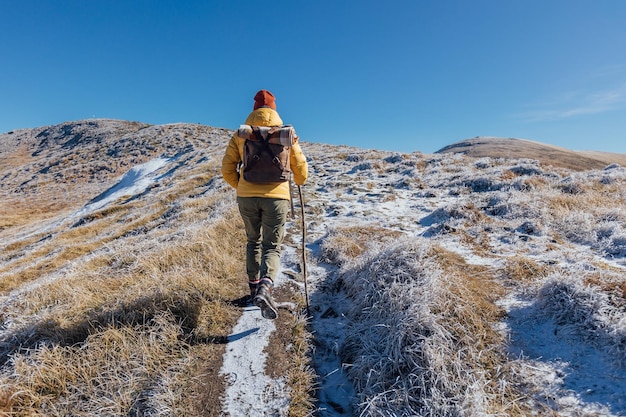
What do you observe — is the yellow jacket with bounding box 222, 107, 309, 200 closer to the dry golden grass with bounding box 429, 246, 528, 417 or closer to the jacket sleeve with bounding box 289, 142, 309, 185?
the jacket sleeve with bounding box 289, 142, 309, 185

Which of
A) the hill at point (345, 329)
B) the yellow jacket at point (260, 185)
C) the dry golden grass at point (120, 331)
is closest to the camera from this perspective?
the hill at point (345, 329)

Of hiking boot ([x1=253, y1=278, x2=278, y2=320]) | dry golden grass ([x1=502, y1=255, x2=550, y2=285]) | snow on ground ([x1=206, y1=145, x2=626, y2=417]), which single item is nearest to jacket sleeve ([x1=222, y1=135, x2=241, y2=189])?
hiking boot ([x1=253, y1=278, x2=278, y2=320])

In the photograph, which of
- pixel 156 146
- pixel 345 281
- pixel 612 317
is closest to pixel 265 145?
pixel 345 281

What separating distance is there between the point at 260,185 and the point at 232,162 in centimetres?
70

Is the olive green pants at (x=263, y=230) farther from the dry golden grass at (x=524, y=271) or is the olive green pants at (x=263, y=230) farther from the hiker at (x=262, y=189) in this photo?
the dry golden grass at (x=524, y=271)

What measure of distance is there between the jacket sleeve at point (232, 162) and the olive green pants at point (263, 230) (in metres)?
0.38

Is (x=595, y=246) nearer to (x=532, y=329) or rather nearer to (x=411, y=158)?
(x=532, y=329)

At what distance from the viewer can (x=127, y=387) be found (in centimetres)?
318

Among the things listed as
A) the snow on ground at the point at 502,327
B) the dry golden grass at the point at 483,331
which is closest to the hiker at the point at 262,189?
the snow on ground at the point at 502,327

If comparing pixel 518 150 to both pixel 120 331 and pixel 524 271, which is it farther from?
pixel 120 331

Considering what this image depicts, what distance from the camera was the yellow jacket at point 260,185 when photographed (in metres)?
4.37

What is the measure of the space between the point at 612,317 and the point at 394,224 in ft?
19.5

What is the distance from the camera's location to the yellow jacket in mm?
4367

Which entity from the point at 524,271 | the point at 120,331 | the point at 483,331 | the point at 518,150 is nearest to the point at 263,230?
the point at 120,331
